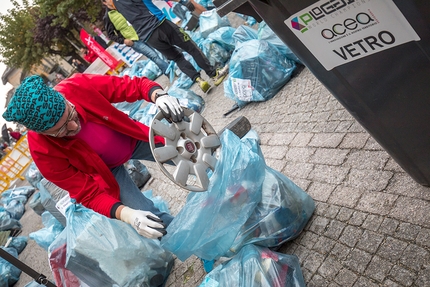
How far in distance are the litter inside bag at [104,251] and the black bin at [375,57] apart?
6.24 feet

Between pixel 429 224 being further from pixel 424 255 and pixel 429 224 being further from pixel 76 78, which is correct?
pixel 76 78

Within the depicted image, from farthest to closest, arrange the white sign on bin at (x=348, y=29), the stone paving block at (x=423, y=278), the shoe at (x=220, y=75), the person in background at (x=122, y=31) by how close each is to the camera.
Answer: the person in background at (x=122, y=31), the shoe at (x=220, y=75), the stone paving block at (x=423, y=278), the white sign on bin at (x=348, y=29)

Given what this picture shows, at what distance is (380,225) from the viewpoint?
1970 mm

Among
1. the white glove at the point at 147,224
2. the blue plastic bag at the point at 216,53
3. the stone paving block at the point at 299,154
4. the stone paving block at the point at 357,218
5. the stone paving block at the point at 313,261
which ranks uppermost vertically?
the white glove at the point at 147,224

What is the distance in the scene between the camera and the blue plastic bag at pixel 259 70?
409 cm

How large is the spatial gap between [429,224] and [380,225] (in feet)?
0.82

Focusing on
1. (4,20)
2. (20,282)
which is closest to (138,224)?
(20,282)

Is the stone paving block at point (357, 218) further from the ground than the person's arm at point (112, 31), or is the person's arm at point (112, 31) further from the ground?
the person's arm at point (112, 31)

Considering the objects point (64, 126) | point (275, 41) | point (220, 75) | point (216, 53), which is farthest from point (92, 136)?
point (216, 53)

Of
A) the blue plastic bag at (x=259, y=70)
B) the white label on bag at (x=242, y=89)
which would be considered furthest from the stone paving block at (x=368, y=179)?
the white label on bag at (x=242, y=89)

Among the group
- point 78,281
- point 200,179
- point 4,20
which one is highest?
point 4,20

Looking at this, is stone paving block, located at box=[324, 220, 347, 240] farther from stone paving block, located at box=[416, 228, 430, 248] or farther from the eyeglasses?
the eyeglasses

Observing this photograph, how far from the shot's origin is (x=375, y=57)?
151 centimetres

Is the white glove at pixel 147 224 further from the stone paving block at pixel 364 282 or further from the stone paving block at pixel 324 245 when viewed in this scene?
the stone paving block at pixel 364 282
